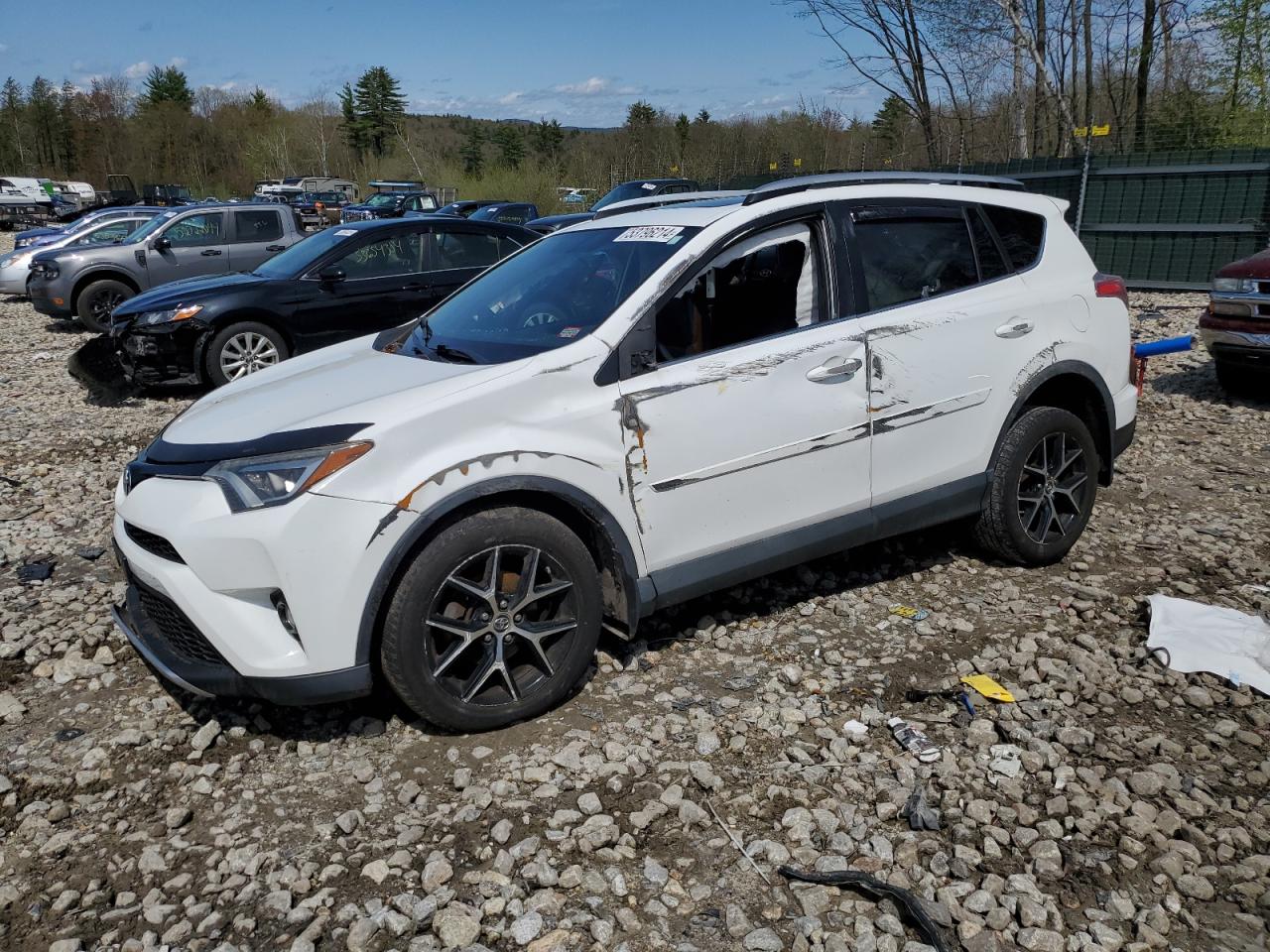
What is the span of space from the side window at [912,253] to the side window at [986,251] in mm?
49

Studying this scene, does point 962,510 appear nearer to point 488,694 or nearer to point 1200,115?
point 488,694

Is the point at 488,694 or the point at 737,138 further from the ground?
the point at 737,138

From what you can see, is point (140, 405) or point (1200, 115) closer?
point (140, 405)

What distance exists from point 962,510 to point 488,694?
7.89 feet

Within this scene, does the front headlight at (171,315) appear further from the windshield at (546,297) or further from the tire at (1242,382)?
the tire at (1242,382)

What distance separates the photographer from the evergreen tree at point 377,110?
367 ft

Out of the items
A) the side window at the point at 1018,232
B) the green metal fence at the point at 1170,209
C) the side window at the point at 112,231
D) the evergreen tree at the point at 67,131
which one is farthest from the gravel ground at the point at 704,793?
the evergreen tree at the point at 67,131

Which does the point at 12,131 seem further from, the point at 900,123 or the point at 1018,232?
the point at 1018,232

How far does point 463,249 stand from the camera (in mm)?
9820

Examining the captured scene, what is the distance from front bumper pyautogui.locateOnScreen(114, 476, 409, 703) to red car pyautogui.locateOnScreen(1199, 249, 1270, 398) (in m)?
7.72

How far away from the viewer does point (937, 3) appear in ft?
67.1

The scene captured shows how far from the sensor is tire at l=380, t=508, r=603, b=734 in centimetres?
315

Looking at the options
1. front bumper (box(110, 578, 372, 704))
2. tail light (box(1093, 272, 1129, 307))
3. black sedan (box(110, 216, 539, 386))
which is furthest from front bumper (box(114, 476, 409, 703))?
black sedan (box(110, 216, 539, 386))

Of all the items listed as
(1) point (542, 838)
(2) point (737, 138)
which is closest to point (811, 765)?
(1) point (542, 838)
